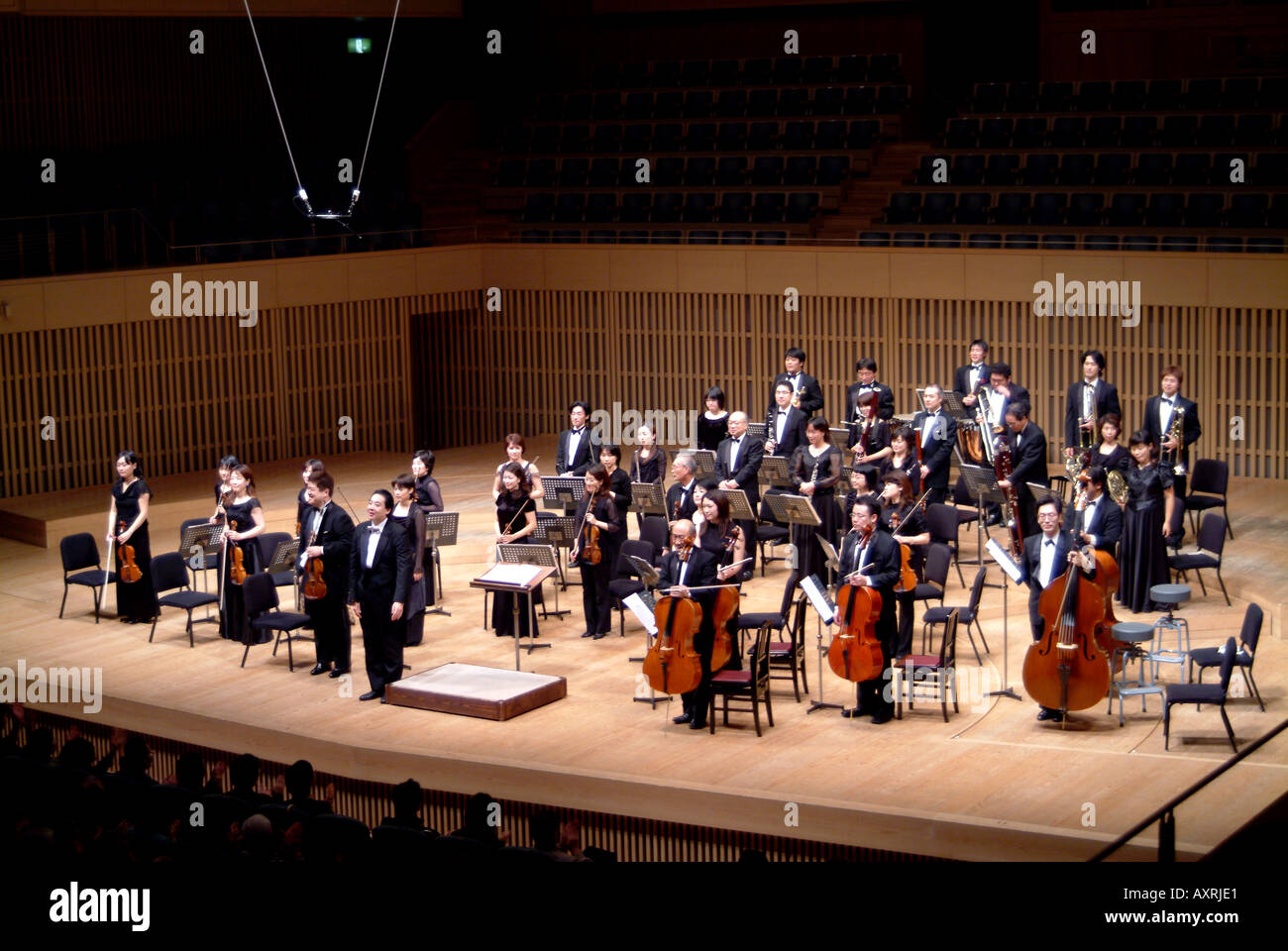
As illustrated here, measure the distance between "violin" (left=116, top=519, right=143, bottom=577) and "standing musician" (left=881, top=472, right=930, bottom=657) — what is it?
549 cm

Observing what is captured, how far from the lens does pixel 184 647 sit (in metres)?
11.4

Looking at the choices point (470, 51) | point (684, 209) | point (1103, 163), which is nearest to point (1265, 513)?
point (1103, 163)

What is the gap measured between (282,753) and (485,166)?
39.1 ft

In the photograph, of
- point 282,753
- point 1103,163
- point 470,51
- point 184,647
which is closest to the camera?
point 282,753

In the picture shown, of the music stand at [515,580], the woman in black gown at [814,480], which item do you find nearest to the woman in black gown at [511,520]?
the music stand at [515,580]

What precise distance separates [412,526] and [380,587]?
0.48m

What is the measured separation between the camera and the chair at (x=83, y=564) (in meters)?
11.9

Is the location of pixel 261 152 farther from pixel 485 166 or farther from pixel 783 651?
pixel 783 651

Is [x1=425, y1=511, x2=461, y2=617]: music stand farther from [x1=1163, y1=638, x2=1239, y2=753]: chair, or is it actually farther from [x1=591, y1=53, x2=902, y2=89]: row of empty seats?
[x1=591, y1=53, x2=902, y2=89]: row of empty seats

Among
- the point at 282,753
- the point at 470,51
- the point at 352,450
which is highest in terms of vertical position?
the point at 470,51

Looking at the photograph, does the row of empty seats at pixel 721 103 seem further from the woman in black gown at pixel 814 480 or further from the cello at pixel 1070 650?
the cello at pixel 1070 650

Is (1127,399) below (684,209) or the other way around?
below

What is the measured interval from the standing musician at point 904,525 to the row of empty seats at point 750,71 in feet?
33.8

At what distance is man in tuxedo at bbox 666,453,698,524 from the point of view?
10938mm
